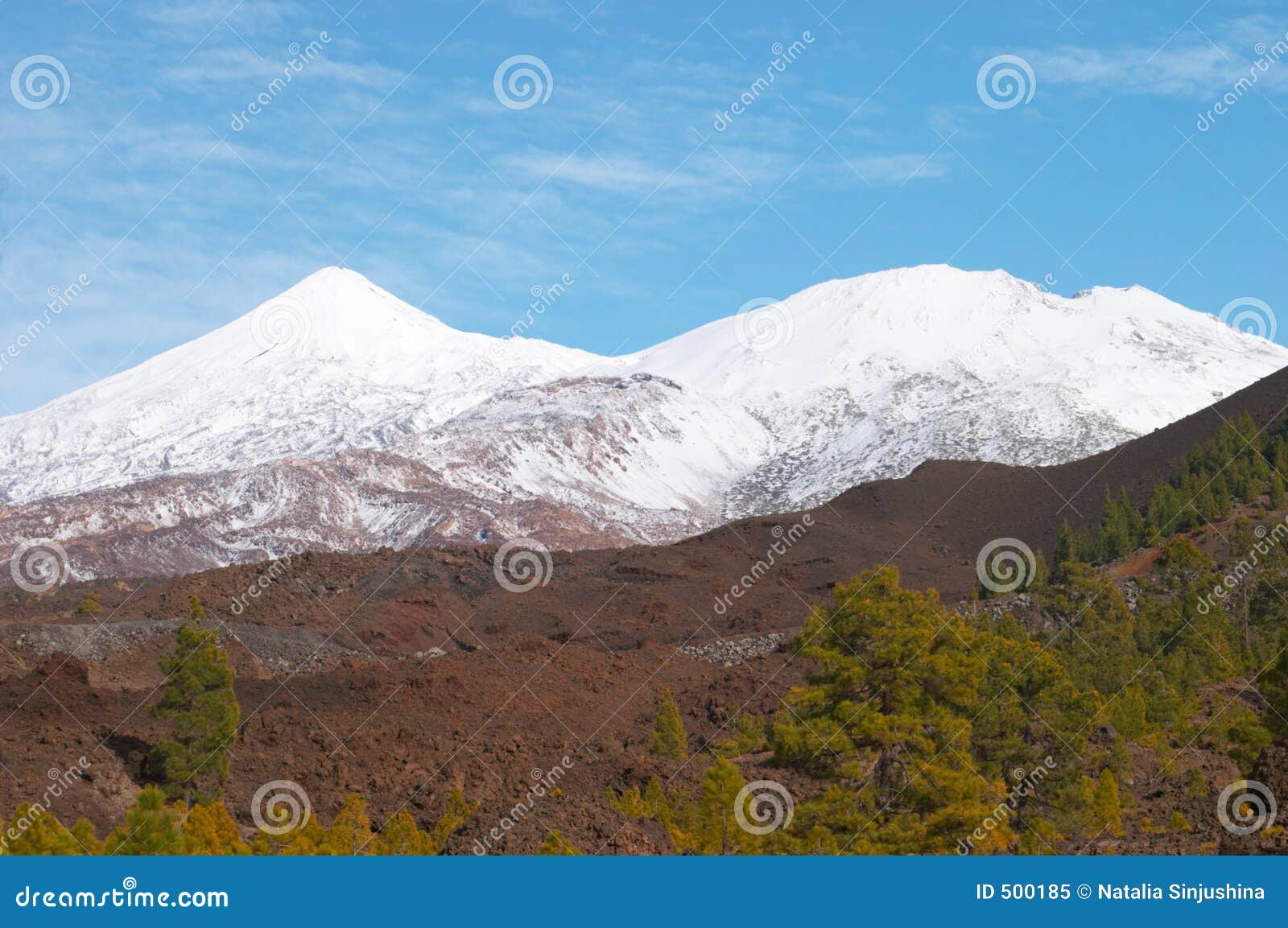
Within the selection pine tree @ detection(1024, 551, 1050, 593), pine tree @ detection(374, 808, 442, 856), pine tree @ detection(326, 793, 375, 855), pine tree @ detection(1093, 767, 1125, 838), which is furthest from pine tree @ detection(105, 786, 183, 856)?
pine tree @ detection(1024, 551, 1050, 593)

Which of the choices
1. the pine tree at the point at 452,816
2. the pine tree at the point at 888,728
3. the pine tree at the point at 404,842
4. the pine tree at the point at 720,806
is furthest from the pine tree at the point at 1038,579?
the pine tree at the point at 404,842

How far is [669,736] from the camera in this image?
1788 inches

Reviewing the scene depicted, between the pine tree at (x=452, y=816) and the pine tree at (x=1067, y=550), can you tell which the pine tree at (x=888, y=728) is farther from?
the pine tree at (x=1067, y=550)

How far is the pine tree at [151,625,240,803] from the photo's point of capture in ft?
120

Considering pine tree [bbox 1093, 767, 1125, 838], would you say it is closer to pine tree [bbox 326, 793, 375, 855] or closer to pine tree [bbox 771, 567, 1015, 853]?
pine tree [bbox 771, 567, 1015, 853]

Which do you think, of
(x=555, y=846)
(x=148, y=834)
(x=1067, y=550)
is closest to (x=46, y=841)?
(x=148, y=834)

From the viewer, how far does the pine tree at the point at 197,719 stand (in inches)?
1442

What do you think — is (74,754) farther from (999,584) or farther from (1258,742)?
(999,584)

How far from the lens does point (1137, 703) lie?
4494 cm

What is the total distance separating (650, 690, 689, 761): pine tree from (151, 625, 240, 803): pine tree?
13.4m

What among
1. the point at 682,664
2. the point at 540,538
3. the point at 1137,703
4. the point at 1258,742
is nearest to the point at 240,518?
the point at 540,538

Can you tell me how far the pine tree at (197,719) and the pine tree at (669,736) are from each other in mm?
13351

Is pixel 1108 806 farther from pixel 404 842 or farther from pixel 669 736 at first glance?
pixel 404 842

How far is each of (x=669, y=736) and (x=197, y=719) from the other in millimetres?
14682
